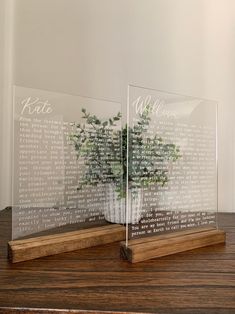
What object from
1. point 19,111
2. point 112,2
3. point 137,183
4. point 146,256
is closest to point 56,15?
point 112,2

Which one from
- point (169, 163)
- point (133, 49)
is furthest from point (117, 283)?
point (133, 49)

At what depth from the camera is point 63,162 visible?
581mm

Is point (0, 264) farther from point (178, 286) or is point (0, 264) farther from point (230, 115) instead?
point (230, 115)

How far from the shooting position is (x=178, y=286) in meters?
0.40

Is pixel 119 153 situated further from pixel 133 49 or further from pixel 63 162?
pixel 133 49

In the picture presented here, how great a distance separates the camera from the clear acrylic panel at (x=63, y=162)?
52 centimetres

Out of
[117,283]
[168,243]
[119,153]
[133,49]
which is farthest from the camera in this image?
[133,49]

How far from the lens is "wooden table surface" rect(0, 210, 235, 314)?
0.34 metres

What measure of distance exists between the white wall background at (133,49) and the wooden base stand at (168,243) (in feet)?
1.19

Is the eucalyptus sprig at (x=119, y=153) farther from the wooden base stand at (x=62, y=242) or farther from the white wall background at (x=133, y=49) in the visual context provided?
the white wall background at (x=133, y=49)

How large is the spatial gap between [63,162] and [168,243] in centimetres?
28

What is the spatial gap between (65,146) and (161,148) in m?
0.21

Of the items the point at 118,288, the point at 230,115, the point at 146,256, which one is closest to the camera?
the point at 118,288

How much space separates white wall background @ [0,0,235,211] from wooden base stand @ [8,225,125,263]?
1.60 feet
